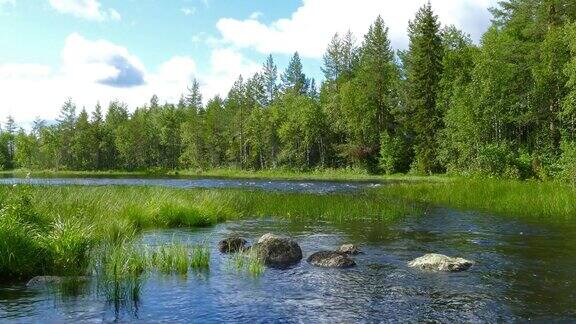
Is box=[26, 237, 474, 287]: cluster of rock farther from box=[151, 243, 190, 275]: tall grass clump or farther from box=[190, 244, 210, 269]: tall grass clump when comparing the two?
box=[151, 243, 190, 275]: tall grass clump

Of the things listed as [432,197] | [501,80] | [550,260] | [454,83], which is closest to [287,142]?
[454,83]

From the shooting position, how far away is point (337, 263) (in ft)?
48.9

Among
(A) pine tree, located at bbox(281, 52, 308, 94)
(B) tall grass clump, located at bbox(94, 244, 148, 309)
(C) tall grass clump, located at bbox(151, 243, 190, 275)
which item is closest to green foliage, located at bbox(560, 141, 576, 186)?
(C) tall grass clump, located at bbox(151, 243, 190, 275)

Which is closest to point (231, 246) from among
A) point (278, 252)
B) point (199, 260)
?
point (278, 252)

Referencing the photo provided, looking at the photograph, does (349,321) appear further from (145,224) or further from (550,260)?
(145,224)

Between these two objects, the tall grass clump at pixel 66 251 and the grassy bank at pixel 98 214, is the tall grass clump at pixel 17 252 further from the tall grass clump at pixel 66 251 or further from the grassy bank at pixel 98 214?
the tall grass clump at pixel 66 251

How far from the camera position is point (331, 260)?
591 inches

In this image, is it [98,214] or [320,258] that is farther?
[98,214]

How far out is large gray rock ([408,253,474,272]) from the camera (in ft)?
47.4

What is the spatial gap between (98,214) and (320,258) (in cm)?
891

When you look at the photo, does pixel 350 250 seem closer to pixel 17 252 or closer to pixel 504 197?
pixel 17 252

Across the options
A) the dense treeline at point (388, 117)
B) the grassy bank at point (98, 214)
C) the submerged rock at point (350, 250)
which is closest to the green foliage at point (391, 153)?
the dense treeline at point (388, 117)

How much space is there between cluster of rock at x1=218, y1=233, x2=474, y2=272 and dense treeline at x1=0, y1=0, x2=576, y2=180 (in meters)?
24.8

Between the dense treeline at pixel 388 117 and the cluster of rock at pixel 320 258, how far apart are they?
977 inches
